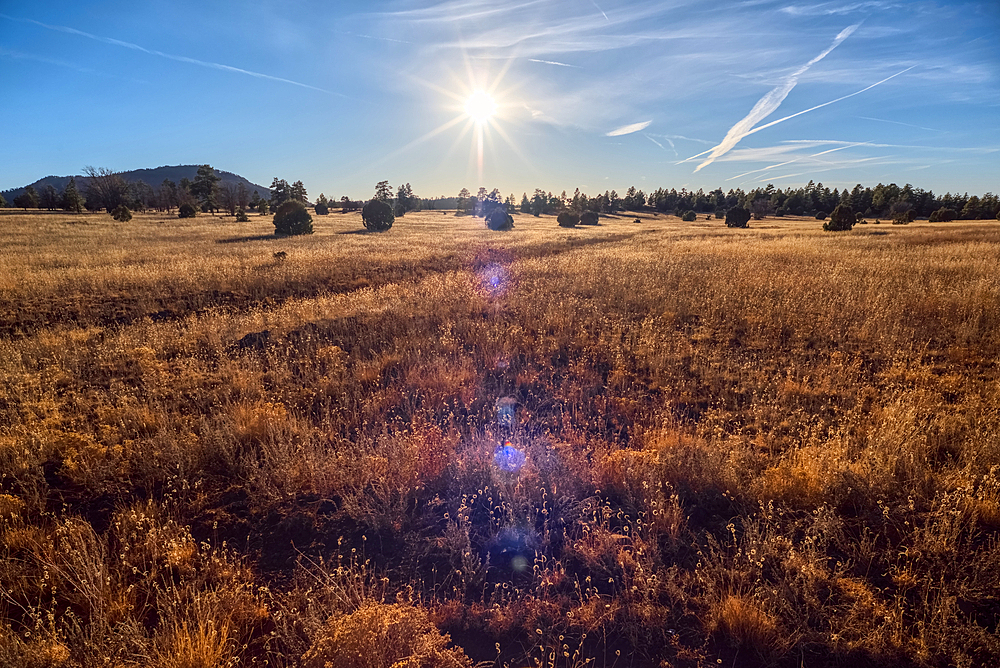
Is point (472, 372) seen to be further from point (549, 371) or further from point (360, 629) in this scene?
point (360, 629)

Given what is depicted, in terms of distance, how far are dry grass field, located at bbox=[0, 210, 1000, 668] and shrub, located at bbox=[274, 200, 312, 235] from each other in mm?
26033

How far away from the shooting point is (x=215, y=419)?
4543 millimetres

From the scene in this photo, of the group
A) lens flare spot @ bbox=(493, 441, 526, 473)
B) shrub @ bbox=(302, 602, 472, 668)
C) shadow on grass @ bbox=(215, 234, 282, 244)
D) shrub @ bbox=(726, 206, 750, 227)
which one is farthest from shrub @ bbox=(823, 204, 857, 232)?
shrub @ bbox=(302, 602, 472, 668)

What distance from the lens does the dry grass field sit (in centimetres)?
231

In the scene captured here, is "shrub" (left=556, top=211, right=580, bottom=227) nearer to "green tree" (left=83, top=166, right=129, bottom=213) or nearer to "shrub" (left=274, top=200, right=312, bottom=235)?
"shrub" (left=274, top=200, right=312, bottom=235)

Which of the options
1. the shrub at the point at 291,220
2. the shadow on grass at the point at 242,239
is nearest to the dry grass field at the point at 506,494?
the shadow on grass at the point at 242,239

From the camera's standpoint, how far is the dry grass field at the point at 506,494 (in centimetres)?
231

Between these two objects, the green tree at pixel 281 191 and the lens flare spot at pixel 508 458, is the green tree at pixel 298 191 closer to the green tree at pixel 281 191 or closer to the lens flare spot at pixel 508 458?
the green tree at pixel 281 191

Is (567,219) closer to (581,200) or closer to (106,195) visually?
(581,200)

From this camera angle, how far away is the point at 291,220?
31.2 metres

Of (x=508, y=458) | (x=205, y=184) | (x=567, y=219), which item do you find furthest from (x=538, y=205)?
(x=508, y=458)

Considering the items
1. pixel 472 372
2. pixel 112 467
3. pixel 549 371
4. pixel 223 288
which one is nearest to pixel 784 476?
pixel 549 371

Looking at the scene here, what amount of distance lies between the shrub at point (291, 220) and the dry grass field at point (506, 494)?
2603 centimetres

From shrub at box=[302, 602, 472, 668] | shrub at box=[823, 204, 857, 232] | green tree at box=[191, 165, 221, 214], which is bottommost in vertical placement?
shrub at box=[302, 602, 472, 668]
